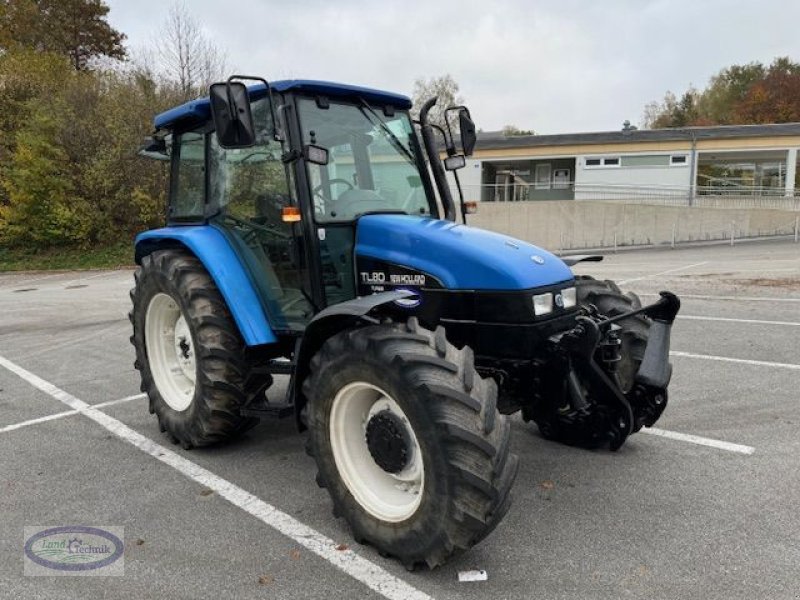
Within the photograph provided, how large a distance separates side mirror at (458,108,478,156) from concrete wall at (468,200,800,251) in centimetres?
1946

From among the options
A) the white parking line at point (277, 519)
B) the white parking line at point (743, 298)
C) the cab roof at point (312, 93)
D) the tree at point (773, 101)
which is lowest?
the white parking line at point (743, 298)

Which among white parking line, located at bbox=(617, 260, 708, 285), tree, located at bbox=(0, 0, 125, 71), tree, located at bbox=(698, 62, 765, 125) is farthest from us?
tree, located at bbox=(698, 62, 765, 125)

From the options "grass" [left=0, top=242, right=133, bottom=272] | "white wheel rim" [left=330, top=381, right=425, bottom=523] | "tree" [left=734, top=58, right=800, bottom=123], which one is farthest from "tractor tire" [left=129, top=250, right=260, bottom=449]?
"tree" [left=734, top=58, right=800, bottom=123]

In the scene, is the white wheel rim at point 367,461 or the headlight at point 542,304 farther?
the headlight at point 542,304

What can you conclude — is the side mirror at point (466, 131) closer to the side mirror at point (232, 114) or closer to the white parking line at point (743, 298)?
the side mirror at point (232, 114)

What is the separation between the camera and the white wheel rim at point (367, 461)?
2.93 m

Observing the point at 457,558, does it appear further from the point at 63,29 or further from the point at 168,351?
the point at 63,29

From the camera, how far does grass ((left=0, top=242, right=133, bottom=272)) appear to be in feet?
66.3

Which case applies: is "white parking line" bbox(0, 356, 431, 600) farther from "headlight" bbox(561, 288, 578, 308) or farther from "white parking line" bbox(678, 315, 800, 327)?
"white parking line" bbox(678, 315, 800, 327)

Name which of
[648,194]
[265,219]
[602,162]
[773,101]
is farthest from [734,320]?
[773,101]

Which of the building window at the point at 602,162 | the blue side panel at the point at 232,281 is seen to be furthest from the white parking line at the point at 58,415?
the building window at the point at 602,162

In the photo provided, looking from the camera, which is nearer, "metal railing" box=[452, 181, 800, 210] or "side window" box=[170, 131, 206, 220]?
"side window" box=[170, 131, 206, 220]

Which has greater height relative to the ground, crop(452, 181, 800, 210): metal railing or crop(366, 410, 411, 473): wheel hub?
crop(366, 410, 411, 473): wheel hub

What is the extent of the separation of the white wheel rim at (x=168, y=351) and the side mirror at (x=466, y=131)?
236cm
